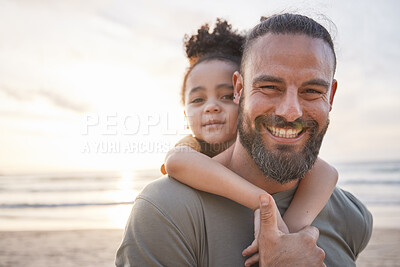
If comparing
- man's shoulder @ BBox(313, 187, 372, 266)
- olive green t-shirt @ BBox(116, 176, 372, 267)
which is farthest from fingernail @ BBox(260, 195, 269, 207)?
man's shoulder @ BBox(313, 187, 372, 266)

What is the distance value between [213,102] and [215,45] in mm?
570

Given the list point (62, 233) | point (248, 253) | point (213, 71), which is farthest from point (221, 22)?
point (62, 233)

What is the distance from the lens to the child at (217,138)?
6.95ft

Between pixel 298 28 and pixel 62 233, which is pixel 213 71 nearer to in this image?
pixel 298 28

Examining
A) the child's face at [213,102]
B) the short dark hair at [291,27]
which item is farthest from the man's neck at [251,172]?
the child's face at [213,102]

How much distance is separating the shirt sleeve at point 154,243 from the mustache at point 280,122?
2.48 ft

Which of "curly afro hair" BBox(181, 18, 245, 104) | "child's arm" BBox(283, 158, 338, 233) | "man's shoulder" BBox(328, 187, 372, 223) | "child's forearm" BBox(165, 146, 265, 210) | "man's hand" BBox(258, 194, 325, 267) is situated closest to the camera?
"man's hand" BBox(258, 194, 325, 267)

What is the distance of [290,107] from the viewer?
2098 mm

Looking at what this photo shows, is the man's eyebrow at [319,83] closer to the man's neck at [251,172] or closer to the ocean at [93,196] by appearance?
the man's neck at [251,172]

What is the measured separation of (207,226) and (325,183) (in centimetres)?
98

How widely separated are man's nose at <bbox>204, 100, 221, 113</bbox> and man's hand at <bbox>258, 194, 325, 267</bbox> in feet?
4.78

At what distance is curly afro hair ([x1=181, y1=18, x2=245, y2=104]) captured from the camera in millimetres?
3381

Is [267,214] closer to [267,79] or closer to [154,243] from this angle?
[154,243]

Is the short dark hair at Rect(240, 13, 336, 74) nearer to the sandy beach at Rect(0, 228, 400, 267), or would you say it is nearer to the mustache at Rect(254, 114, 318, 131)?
the mustache at Rect(254, 114, 318, 131)
